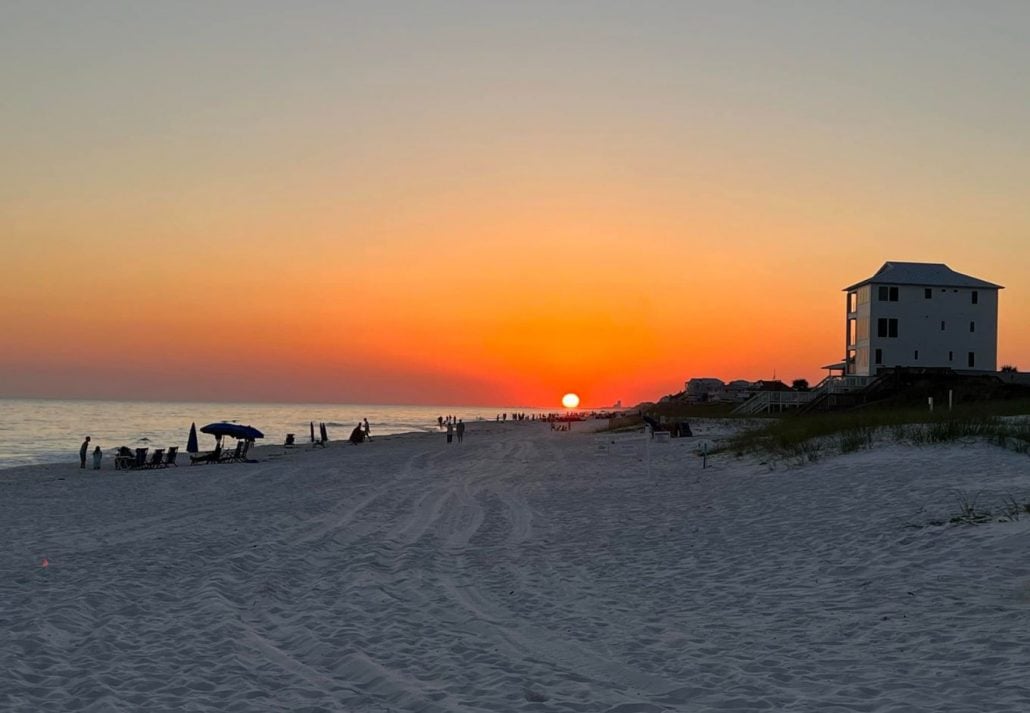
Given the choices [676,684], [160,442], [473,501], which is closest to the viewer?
[676,684]

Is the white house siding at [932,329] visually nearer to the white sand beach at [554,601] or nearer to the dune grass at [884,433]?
the dune grass at [884,433]

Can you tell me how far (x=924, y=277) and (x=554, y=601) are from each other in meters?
53.2

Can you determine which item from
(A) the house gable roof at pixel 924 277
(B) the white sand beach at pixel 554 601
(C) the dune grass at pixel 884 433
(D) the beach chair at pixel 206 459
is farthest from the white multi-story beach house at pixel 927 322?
(D) the beach chair at pixel 206 459

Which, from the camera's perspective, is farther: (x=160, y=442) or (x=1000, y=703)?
(x=160, y=442)

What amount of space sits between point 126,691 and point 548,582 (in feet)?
18.2

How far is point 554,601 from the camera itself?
9750mm

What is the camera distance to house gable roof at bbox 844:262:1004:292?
5356 centimetres

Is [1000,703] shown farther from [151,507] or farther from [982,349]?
[982,349]

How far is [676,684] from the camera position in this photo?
6.61 meters

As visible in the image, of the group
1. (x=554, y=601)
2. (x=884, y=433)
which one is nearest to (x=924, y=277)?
(x=884, y=433)

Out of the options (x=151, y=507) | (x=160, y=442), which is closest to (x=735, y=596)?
(x=151, y=507)

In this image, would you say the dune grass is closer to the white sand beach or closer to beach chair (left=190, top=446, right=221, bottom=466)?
the white sand beach

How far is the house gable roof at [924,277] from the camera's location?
5356 cm

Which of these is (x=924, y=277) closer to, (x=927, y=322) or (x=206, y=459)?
(x=927, y=322)
